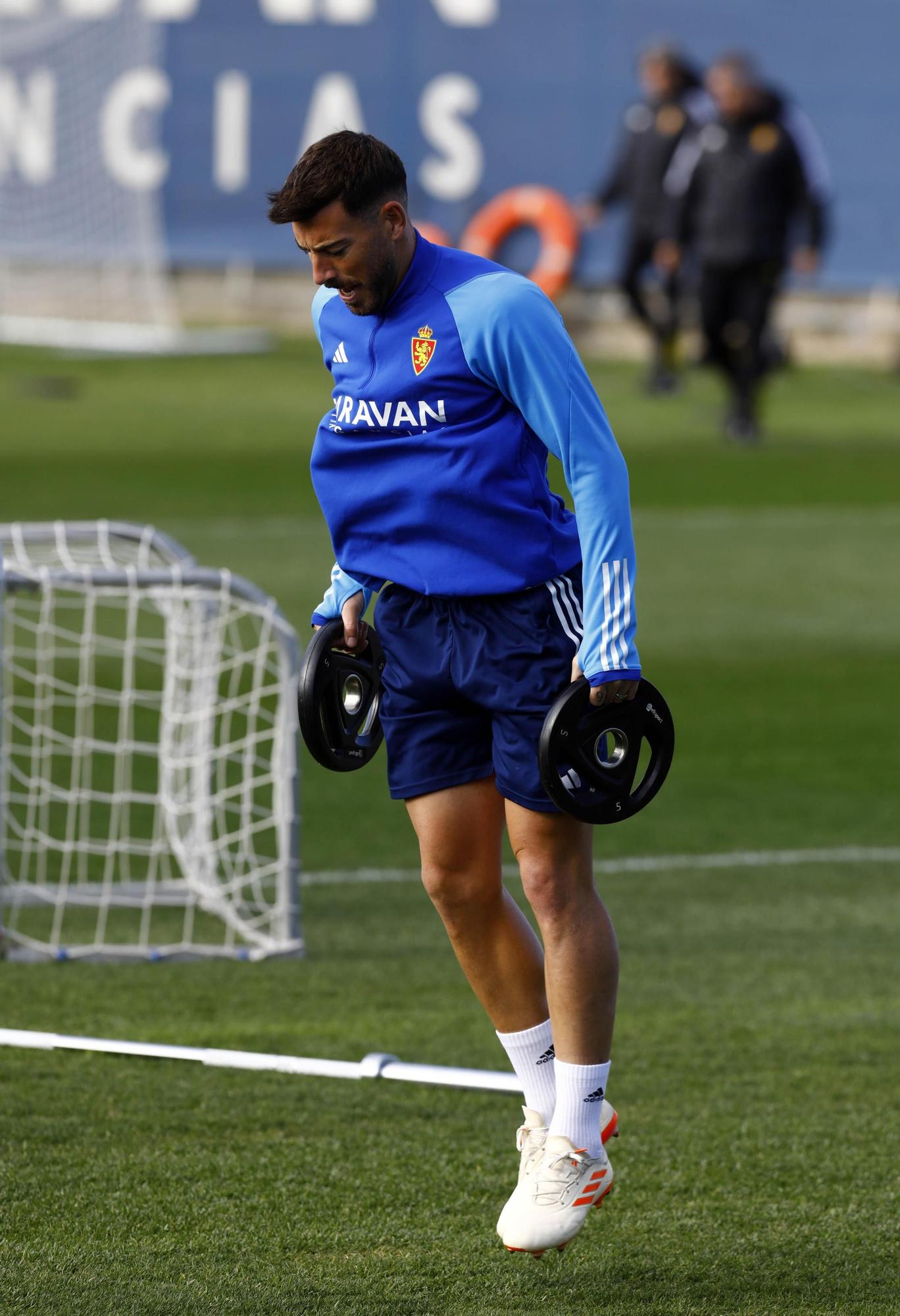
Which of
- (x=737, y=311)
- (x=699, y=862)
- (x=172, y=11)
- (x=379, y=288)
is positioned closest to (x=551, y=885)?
(x=379, y=288)

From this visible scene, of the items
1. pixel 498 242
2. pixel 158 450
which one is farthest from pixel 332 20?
pixel 158 450

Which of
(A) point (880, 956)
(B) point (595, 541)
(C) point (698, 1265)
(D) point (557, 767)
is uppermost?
(B) point (595, 541)

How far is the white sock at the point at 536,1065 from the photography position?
382 cm

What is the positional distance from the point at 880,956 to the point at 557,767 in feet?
8.69

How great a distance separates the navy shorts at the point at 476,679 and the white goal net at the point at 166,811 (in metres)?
2.08

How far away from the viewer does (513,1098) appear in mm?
4641

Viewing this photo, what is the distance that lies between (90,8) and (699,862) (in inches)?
927

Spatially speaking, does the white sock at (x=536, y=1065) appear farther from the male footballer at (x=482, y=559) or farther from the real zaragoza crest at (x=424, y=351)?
the real zaragoza crest at (x=424, y=351)

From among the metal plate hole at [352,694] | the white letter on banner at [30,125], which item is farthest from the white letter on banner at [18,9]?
the metal plate hole at [352,694]

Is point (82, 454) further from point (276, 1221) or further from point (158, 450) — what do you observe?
point (276, 1221)

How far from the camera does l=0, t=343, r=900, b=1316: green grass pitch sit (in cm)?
361

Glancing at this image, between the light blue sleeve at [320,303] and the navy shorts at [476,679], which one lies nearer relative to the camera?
the navy shorts at [476,679]

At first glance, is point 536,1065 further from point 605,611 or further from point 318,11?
point 318,11

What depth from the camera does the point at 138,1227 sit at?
379cm
